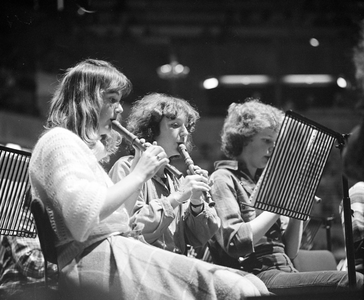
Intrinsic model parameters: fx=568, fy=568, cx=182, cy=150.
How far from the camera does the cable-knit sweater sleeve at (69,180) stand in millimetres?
1533

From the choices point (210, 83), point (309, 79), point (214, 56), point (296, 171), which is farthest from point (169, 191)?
point (309, 79)

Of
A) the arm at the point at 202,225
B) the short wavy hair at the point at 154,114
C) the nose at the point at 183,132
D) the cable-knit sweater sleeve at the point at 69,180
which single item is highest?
the short wavy hair at the point at 154,114

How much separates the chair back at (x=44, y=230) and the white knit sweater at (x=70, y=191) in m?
0.03

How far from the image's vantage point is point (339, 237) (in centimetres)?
486

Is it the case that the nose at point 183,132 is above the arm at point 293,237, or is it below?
above

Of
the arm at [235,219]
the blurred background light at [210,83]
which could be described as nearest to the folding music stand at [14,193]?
the arm at [235,219]

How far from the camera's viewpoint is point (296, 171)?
1.89m

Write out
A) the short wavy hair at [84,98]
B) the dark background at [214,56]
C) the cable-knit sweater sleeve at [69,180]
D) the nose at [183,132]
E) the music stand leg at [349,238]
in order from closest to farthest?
the cable-knit sweater sleeve at [69,180] < the short wavy hair at [84,98] < the music stand leg at [349,238] < the nose at [183,132] < the dark background at [214,56]

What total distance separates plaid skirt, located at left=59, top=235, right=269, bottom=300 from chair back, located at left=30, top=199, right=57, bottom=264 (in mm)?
63

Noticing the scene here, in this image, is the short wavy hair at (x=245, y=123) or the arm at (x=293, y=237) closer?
the arm at (x=293, y=237)

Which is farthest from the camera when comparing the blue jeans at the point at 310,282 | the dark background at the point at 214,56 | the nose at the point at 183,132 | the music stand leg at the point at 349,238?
the dark background at the point at 214,56

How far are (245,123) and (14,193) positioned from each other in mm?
1055

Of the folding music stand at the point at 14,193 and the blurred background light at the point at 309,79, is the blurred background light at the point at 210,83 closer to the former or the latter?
the blurred background light at the point at 309,79

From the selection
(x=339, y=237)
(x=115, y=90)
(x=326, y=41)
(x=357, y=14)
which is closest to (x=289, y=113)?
(x=115, y=90)
